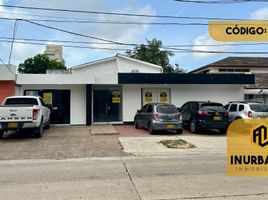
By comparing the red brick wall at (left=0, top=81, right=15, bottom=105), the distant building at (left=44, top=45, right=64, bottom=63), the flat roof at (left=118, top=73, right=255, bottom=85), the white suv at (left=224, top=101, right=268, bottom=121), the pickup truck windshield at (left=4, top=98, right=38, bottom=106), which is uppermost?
the distant building at (left=44, top=45, right=64, bottom=63)

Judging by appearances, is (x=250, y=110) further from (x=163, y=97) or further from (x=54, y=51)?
(x=54, y=51)

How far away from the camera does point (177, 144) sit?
1441cm

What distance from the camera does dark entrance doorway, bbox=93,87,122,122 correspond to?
75.2 ft

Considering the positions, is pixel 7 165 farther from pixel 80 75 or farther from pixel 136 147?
pixel 80 75

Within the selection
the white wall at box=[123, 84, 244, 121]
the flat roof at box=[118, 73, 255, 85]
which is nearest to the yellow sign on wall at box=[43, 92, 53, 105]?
the flat roof at box=[118, 73, 255, 85]

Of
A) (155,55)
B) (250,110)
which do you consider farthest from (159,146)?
(155,55)

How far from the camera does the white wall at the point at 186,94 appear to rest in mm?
23422

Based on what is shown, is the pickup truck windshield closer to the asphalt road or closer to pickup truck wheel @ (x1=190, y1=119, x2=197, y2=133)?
the asphalt road

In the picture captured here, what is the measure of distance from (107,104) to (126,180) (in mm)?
15328

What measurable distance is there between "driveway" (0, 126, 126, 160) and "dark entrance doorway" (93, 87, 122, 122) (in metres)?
5.03

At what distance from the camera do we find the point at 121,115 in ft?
76.5

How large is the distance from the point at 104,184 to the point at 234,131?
13.2m

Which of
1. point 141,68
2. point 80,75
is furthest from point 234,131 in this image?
point 141,68

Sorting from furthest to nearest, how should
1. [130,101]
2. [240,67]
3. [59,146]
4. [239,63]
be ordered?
[239,63] → [240,67] → [130,101] → [59,146]
